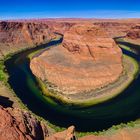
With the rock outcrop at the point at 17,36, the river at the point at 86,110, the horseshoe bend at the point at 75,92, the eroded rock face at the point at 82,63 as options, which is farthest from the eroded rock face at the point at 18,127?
the rock outcrop at the point at 17,36

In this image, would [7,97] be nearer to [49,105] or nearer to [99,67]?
[49,105]

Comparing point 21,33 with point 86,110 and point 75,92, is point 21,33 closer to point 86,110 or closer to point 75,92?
point 75,92

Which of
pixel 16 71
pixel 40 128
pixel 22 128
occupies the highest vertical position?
pixel 22 128

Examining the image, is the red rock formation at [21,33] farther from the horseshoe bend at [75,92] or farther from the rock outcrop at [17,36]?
the horseshoe bend at [75,92]

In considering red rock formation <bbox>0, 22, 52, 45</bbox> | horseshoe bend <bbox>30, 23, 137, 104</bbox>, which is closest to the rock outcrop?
red rock formation <bbox>0, 22, 52, 45</bbox>

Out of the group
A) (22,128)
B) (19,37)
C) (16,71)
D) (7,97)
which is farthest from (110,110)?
(19,37)
